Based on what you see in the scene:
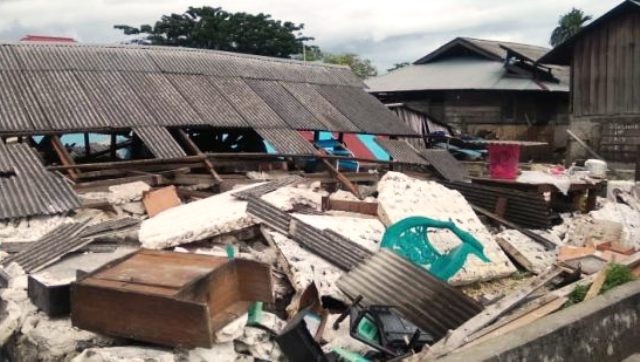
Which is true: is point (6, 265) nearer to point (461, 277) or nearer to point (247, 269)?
point (247, 269)

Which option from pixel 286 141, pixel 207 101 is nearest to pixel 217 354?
pixel 286 141

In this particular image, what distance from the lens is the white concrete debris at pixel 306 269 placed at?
5.45m

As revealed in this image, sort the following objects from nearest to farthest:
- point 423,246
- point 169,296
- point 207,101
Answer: point 169,296 → point 423,246 → point 207,101

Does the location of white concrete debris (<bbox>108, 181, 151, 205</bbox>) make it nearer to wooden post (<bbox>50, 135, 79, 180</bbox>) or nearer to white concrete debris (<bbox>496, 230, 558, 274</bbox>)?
wooden post (<bbox>50, 135, 79, 180</bbox>)

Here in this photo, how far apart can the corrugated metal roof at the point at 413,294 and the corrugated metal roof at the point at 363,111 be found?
6.87 m

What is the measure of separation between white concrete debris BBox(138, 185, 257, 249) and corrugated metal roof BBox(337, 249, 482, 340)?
1.42 meters

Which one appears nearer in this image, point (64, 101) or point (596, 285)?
point (596, 285)

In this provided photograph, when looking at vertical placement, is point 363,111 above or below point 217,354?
above

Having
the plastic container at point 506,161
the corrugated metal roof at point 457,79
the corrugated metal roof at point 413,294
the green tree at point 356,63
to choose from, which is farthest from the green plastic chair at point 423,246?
the green tree at point 356,63

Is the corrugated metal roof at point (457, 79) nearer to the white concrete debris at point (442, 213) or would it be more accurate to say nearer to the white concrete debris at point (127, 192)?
the white concrete debris at point (442, 213)

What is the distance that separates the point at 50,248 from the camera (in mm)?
5645

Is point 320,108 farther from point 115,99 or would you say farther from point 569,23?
point 569,23

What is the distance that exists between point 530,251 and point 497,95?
15.5 meters

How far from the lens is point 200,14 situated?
29812 millimetres
